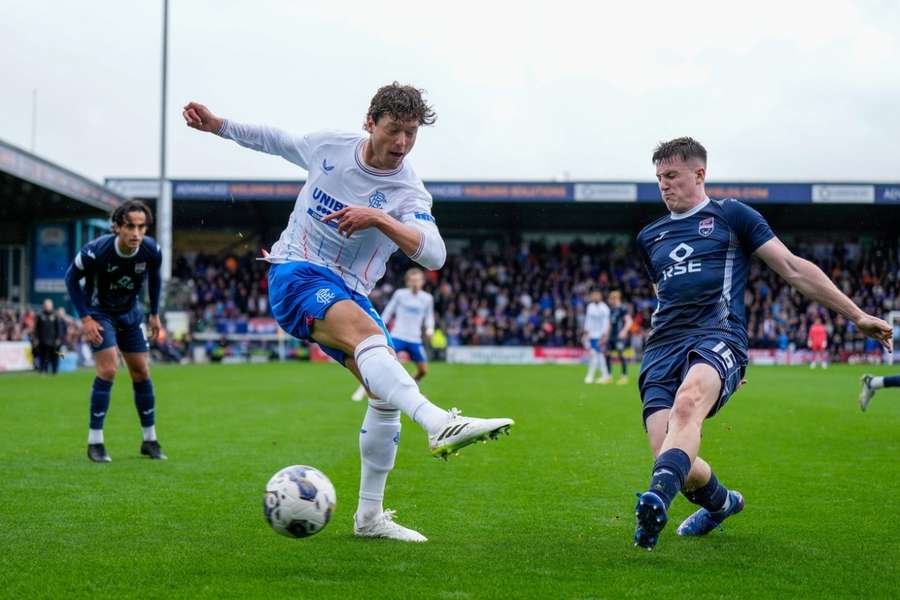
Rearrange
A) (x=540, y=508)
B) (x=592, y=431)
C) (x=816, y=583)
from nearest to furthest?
(x=816, y=583) → (x=540, y=508) → (x=592, y=431)

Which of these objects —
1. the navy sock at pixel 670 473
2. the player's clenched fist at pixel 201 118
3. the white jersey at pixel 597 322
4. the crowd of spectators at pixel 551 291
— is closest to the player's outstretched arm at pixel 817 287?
the navy sock at pixel 670 473

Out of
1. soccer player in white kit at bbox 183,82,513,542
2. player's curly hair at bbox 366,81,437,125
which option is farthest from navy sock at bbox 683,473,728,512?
player's curly hair at bbox 366,81,437,125

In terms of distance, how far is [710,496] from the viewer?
534 centimetres

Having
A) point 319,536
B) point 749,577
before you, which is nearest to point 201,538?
point 319,536

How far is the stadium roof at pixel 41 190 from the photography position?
28312mm

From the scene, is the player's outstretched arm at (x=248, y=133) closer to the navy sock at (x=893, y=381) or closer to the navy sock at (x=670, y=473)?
the navy sock at (x=670, y=473)

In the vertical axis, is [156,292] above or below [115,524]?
above

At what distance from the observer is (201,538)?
523cm

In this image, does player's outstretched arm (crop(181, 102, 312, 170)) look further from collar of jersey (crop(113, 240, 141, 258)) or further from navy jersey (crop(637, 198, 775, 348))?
collar of jersey (crop(113, 240, 141, 258))

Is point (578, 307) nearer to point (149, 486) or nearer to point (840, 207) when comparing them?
point (840, 207)

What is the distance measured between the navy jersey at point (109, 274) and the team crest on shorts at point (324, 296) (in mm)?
4158

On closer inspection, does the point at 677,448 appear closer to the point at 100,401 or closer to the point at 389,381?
the point at 389,381

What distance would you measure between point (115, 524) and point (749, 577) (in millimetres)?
3459

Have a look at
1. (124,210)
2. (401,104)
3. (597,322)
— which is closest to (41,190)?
(597,322)
